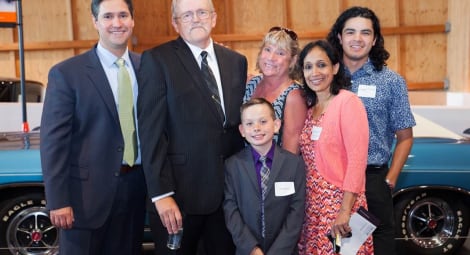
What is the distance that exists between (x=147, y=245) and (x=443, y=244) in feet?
7.99

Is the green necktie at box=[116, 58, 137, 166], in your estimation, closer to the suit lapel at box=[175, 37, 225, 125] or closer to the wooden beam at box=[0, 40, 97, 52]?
the suit lapel at box=[175, 37, 225, 125]

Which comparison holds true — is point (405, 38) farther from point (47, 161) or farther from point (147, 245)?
point (47, 161)

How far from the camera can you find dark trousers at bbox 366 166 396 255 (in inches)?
115

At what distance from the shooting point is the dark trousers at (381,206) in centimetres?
291

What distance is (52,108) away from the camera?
8.57 ft

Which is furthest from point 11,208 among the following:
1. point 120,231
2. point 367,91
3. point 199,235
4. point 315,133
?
point 367,91

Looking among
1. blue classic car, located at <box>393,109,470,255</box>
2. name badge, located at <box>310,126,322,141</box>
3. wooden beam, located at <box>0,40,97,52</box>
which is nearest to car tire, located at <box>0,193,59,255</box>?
name badge, located at <box>310,126,322,141</box>

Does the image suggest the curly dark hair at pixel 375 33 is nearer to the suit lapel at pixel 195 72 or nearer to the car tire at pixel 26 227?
the suit lapel at pixel 195 72

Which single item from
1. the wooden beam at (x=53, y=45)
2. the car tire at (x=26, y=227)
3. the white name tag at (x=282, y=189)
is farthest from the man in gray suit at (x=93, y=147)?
the wooden beam at (x=53, y=45)

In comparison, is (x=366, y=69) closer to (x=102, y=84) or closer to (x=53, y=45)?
(x=102, y=84)

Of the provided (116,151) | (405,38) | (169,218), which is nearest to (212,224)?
(169,218)

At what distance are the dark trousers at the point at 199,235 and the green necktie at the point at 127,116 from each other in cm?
35

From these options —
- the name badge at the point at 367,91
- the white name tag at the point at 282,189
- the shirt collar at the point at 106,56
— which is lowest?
the white name tag at the point at 282,189

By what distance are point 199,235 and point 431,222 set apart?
7.18ft
